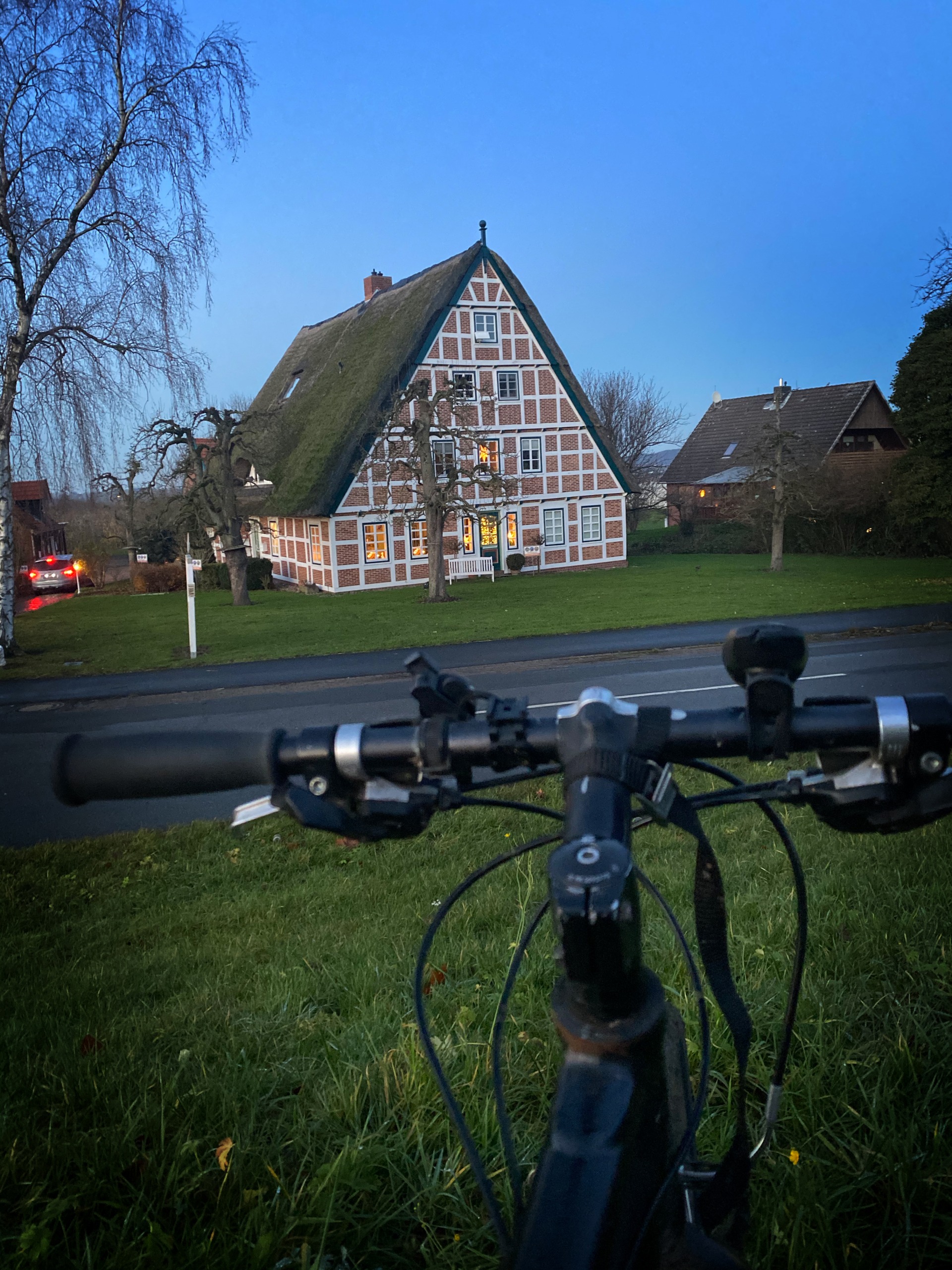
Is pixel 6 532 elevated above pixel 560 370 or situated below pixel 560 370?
below

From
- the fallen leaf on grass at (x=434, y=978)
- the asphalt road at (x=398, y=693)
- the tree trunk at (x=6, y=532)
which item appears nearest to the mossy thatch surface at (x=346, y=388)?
the tree trunk at (x=6, y=532)

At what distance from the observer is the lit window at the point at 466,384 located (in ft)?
100

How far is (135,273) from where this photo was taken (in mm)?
17406

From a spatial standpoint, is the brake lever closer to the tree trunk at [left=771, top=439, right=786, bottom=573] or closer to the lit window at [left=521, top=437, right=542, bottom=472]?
the tree trunk at [left=771, top=439, right=786, bottom=573]

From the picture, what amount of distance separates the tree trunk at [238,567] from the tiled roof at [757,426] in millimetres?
23651

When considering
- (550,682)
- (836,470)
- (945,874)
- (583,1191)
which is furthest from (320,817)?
(836,470)

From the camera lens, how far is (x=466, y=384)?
31.3 meters

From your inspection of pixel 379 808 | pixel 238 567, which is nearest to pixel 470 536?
pixel 238 567

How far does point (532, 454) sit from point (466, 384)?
4.87 m

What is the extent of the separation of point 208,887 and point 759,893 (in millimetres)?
3332

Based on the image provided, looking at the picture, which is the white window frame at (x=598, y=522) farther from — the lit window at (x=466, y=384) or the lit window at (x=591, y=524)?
the lit window at (x=466, y=384)

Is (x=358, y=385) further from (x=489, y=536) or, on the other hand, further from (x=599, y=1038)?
(x=599, y=1038)

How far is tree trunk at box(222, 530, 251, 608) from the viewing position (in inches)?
1127

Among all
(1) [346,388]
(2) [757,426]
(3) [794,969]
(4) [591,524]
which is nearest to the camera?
(3) [794,969]
